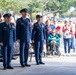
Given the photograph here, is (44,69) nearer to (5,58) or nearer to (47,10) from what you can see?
(5,58)

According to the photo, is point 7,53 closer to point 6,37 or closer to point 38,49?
point 6,37

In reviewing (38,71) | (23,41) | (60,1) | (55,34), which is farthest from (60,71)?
(60,1)

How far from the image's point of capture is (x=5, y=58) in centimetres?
1322

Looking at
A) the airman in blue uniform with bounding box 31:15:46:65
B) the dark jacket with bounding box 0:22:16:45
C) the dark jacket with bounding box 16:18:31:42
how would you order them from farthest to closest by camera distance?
the airman in blue uniform with bounding box 31:15:46:65 < the dark jacket with bounding box 16:18:31:42 < the dark jacket with bounding box 0:22:16:45

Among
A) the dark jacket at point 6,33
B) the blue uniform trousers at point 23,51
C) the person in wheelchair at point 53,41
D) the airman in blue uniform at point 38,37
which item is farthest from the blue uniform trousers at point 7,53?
the person in wheelchair at point 53,41

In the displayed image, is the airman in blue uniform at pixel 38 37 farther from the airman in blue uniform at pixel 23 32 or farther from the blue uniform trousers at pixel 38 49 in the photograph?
the airman in blue uniform at pixel 23 32

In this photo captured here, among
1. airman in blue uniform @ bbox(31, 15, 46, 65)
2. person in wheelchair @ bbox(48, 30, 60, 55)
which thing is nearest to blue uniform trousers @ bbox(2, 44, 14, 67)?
airman in blue uniform @ bbox(31, 15, 46, 65)

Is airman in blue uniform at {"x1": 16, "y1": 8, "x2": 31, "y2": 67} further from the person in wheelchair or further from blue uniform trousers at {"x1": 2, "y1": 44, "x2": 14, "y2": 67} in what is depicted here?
the person in wheelchair

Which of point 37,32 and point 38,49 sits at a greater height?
point 37,32

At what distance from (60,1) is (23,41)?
5623cm

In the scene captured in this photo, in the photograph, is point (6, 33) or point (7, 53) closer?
point (6, 33)

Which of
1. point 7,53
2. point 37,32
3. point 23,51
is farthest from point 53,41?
point 7,53

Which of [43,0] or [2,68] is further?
[43,0]

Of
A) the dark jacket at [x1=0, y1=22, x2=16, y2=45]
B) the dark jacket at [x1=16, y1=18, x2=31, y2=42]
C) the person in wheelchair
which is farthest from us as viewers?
the person in wheelchair
